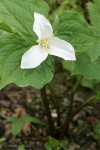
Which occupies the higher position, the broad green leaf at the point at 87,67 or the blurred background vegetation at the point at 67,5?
the broad green leaf at the point at 87,67

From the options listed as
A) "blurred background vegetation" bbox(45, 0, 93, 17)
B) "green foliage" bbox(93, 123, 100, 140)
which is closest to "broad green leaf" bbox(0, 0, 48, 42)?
"green foliage" bbox(93, 123, 100, 140)

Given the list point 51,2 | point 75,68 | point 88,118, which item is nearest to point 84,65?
point 75,68

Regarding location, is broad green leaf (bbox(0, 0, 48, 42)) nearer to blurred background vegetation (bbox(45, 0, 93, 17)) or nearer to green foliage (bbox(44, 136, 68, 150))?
green foliage (bbox(44, 136, 68, 150))

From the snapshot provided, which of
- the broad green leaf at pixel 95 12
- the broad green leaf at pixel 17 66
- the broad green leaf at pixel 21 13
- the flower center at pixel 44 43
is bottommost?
the broad green leaf at pixel 95 12

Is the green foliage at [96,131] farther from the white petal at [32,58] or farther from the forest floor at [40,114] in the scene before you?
the white petal at [32,58]

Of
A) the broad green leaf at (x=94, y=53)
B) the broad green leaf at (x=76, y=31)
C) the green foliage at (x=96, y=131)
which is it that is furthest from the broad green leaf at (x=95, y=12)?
the green foliage at (x=96, y=131)

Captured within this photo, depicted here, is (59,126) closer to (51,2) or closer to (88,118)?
(88,118)
